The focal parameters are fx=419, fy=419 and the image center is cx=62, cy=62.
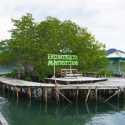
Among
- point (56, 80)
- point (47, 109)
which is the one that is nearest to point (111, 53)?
point (56, 80)

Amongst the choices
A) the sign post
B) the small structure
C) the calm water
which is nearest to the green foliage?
the sign post

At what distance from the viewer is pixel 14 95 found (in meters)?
52.5

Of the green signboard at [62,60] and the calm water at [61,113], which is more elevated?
the green signboard at [62,60]

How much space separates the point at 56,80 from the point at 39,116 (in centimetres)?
1099

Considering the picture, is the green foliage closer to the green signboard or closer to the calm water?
the green signboard

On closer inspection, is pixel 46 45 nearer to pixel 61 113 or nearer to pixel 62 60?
pixel 62 60

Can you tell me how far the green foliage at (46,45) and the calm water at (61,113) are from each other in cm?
950

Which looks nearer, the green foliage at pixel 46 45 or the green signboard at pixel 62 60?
the green signboard at pixel 62 60

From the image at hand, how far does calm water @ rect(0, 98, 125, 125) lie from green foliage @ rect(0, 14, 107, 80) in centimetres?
950

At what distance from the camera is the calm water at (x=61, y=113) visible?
33.8 metres

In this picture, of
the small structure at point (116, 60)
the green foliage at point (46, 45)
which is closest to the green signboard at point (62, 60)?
the green foliage at point (46, 45)

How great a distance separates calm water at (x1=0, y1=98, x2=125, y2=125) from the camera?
33844 mm

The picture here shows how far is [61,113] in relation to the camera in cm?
3856

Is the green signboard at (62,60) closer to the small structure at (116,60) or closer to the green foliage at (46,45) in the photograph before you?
the green foliage at (46,45)
